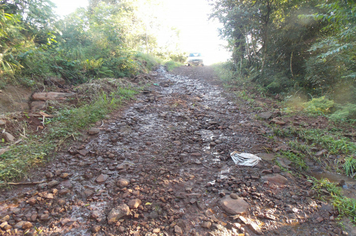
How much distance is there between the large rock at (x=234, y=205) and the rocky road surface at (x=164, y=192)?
11 mm

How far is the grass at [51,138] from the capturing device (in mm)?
2217

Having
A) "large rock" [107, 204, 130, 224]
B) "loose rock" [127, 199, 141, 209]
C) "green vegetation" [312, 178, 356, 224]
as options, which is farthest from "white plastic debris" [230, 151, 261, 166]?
"large rock" [107, 204, 130, 224]

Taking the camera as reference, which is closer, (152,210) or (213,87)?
(152,210)

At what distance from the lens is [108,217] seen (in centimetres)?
178

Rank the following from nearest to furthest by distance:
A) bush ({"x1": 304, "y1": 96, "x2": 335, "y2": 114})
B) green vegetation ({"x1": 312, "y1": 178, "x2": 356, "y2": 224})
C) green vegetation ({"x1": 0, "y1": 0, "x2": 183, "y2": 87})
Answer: green vegetation ({"x1": 312, "y1": 178, "x2": 356, "y2": 224}), green vegetation ({"x1": 0, "y1": 0, "x2": 183, "y2": 87}), bush ({"x1": 304, "y1": 96, "x2": 335, "y2": 114})

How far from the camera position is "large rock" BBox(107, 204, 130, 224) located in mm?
1763

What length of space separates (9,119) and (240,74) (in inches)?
332

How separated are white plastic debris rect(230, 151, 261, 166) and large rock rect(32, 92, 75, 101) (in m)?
3.89

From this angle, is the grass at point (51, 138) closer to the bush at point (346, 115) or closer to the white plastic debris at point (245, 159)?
the white plastic debris at point (245, 159)

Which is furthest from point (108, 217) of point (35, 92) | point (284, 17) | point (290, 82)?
point (284, 17)

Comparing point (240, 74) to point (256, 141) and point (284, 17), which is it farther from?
point (256, 141)

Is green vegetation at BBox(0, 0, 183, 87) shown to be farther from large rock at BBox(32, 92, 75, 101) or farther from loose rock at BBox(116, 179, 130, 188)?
loose rock at BBox(116, 179, 130, 188)

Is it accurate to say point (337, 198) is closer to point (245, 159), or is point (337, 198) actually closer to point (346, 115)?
point (245, 159)

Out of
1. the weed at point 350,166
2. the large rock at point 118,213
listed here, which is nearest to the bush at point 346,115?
the weed at point 350,166
